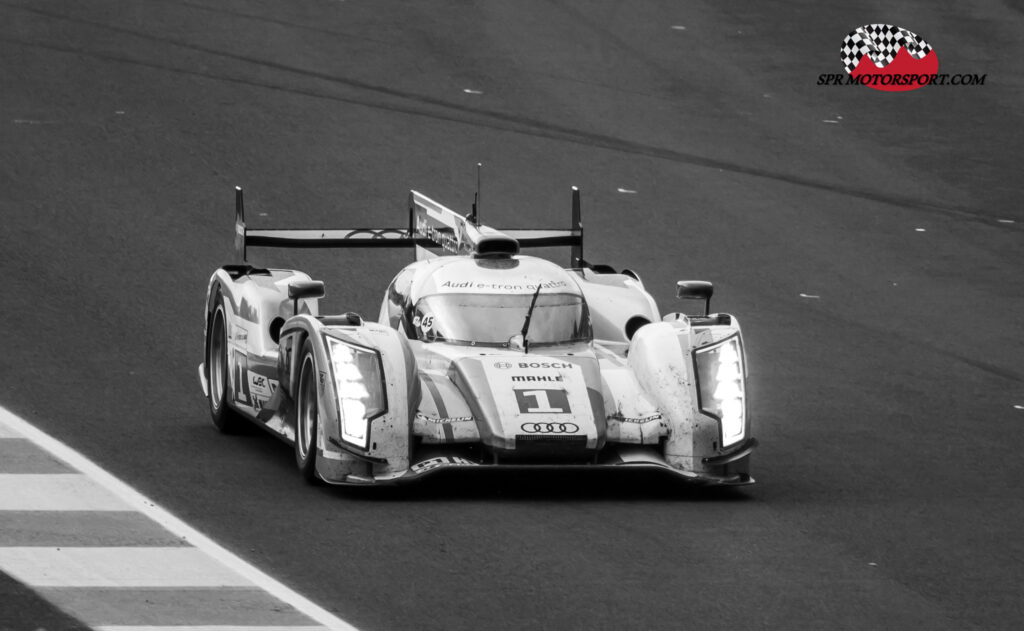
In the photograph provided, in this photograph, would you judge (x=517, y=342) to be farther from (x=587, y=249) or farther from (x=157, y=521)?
(x=587, y=249)

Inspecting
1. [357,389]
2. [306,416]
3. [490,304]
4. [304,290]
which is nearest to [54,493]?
[306,416]

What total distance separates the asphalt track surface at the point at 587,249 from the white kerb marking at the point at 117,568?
337 millimetres

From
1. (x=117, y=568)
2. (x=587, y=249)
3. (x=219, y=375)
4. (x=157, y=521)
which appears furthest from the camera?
(x=587, y=249)

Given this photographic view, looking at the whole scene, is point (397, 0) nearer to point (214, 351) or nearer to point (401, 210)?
point (401, 210)

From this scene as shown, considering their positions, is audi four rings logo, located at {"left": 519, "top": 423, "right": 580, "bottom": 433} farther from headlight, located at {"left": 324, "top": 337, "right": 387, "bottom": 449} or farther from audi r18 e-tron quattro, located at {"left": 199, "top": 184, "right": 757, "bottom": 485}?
headlight, located at {"left": 324, "top": 337, "right": 387, "bottom": 449}

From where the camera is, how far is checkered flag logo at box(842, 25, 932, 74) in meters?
26.8

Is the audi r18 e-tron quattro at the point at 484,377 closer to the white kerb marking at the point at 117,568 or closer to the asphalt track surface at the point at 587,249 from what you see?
the asphalt track surface at the point at 587,249

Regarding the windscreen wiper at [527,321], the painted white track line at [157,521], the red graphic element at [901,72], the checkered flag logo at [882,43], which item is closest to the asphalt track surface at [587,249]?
the painted white track line at [157,521]

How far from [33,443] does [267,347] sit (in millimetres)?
1645

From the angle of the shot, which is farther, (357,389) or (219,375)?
(219,375)

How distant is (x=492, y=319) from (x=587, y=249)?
22.8 ft

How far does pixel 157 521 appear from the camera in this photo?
10.9m

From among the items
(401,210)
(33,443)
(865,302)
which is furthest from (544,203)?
(33,443)

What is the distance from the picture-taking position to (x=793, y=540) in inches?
428
